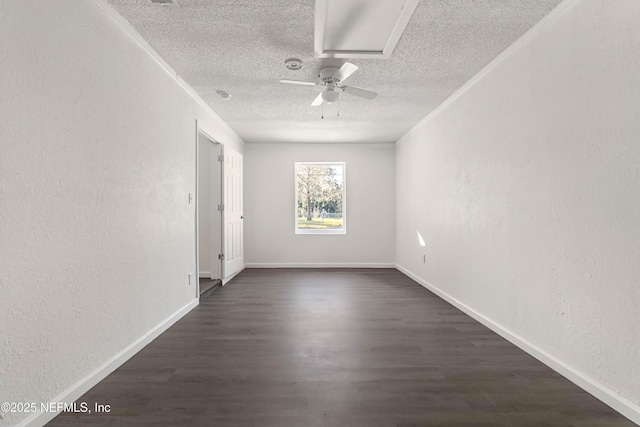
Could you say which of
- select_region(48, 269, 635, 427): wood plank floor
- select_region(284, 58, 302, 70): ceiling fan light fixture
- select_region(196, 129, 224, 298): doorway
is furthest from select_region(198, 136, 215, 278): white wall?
select_region(284, 58, 302, 70): ceiling fan light fixture

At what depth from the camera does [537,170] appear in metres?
2.42

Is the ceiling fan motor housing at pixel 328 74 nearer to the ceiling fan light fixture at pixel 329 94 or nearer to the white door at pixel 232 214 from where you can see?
the ceiling fan light fixture at pixel 329 94

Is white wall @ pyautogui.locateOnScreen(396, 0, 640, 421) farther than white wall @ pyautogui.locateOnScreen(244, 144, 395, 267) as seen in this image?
No

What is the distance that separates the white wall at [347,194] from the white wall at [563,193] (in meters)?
2.90

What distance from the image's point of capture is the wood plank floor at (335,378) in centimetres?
170

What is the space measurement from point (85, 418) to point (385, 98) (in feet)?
12.4

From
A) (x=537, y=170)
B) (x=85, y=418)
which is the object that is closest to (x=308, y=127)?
(x=537, y=170)

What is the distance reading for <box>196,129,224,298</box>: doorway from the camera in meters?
4.88

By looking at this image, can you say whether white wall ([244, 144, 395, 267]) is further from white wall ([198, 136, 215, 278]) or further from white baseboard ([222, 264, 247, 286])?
white wall ([198, 136, 215, 278])

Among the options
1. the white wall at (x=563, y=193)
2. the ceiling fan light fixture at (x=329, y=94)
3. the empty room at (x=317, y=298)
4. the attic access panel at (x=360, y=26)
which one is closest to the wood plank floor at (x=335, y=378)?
the empty room at (x=317, y=298)

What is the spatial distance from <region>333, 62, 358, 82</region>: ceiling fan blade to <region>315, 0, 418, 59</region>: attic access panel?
100 mm

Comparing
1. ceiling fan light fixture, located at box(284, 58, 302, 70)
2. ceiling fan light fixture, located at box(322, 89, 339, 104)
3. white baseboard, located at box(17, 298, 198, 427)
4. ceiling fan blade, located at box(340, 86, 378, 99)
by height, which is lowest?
white baseboard, located at box(17, 298, 198, 427)

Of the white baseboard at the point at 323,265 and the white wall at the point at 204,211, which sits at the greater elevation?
the white wall at the point at 204,211

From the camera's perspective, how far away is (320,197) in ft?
21.7
